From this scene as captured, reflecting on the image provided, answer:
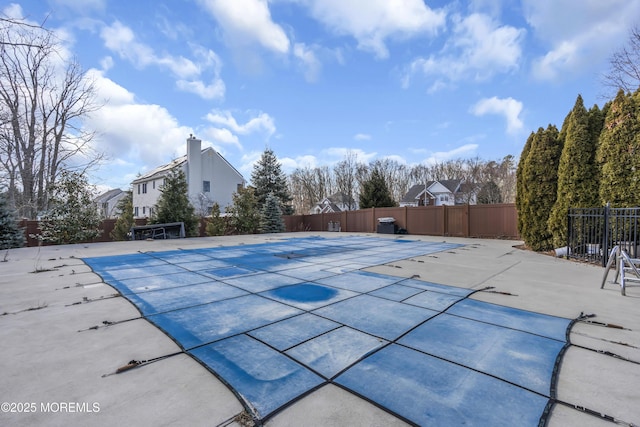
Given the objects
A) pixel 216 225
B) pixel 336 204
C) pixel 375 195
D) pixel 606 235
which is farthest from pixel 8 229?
pixel 336 204

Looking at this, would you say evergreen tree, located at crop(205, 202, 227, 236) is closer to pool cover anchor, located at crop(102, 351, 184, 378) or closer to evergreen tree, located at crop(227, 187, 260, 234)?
evergreen tree, located at crop(227, 187, 260, 234)

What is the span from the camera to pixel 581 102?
743cm

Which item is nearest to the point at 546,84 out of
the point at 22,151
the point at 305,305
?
the point at 305,305

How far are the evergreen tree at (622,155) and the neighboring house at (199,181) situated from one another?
65.9ft

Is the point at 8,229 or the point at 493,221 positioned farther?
the point at 493,221

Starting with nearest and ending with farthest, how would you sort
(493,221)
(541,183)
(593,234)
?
(593,234)
(541,183)
(493,221)

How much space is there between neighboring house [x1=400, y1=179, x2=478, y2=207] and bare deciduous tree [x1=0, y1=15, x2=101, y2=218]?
100 ft

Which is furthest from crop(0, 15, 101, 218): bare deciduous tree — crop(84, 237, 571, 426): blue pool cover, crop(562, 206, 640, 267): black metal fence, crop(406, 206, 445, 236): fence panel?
crop(562, 206, 640, 267): black metal fence

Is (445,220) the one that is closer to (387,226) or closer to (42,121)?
(387,226)

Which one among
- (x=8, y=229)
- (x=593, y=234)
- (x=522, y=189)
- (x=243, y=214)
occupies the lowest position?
(x=593, y=234)

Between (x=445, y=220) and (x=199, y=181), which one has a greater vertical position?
(x=199, y=181)

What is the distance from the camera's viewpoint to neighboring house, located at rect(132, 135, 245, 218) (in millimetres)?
22594

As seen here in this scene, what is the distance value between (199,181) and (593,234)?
23355 mm

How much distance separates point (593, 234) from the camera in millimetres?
6730
